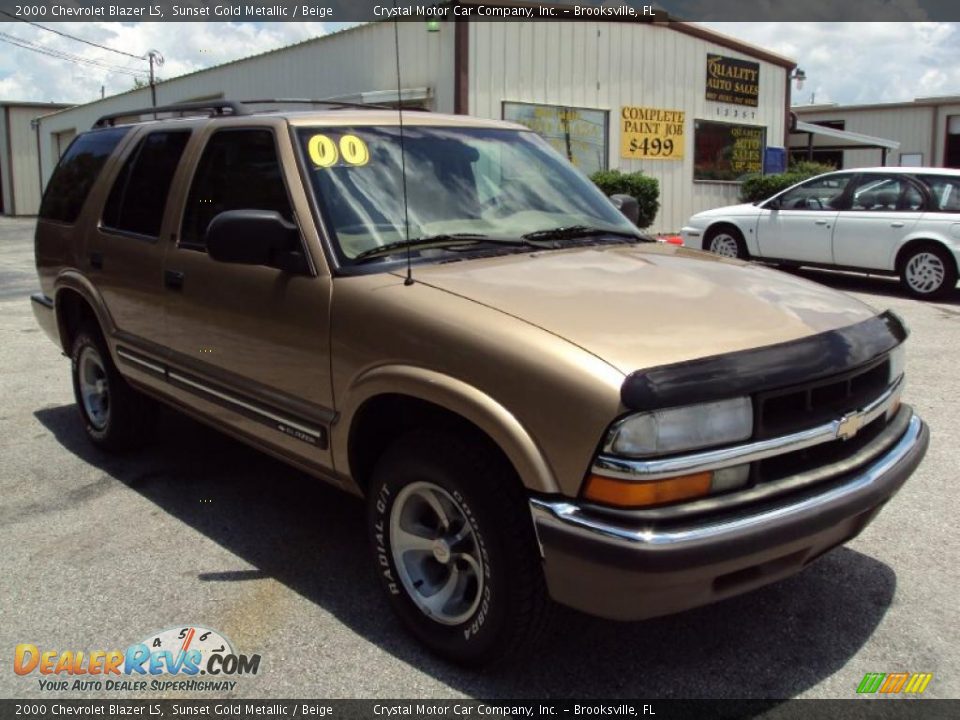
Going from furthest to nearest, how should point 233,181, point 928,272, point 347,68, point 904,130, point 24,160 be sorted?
point 24,160 → point 904,130 → point 347,68 → point 928,272 → point 233,181

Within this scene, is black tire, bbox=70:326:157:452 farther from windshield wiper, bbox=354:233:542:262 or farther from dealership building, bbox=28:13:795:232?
dealership building, bbox=28:13:795:232

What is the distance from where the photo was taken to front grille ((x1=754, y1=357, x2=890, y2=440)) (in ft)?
8.65

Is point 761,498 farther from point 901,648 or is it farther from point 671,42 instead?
point 671,42

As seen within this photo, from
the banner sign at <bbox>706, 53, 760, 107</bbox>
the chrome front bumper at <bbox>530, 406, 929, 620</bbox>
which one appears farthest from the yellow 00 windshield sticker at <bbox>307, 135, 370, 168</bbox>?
the banner sign at <bbox>706, 53, 760, 107</bbox>

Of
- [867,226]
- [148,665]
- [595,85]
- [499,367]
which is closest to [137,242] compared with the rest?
[148,665]

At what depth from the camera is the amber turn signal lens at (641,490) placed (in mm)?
2482

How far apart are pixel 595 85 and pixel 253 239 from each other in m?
15.8

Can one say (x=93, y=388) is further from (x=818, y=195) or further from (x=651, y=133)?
(x=651, y=133)

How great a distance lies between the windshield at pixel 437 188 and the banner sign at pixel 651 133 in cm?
1507

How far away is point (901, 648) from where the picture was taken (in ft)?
10.3

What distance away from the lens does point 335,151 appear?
12.1 feet

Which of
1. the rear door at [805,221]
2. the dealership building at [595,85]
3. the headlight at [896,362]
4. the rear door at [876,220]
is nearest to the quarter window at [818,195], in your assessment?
the rear door at [805,221]

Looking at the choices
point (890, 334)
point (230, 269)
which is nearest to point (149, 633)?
point (230, 269)

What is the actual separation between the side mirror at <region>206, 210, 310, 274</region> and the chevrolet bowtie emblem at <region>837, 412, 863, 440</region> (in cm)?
198
